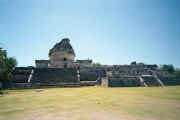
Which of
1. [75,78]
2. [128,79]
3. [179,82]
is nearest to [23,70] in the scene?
[75,78]

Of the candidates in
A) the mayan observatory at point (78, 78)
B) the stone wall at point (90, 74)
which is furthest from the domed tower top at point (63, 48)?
the stone wall at point (90, 74)

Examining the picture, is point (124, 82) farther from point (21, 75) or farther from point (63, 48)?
point (63, 48)

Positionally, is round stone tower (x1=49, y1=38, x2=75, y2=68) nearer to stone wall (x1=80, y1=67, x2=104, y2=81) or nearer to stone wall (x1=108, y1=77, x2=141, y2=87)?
stone wall (x1=80, y1=67, x2=104, y2=81)

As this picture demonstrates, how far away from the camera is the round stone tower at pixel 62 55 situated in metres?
32.6

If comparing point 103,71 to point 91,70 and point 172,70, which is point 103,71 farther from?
point 172,70

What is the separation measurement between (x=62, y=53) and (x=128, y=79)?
934 inches

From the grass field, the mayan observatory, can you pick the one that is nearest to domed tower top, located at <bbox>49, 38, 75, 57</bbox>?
the mayan observatory

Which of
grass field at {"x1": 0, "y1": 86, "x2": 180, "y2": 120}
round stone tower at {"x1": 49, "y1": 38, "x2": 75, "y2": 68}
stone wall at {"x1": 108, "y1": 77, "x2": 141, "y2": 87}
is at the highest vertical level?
round stone tower at {"x1": 49, "y1": 38, "x2": 75, "y2": 68}

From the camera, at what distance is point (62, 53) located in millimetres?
35344

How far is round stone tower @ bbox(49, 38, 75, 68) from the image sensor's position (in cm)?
3260

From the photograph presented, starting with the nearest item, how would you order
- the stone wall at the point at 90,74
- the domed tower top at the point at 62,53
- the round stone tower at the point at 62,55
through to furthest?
the stone wall at the point at 90,74
the round stone tower at the point at 62,55
the domed tower top at the point at 62,53

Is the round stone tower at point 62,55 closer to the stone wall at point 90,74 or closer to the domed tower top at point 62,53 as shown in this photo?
the domed tower top at point 62,53

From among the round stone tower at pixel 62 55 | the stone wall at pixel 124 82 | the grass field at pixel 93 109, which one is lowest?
the stone wall at pixel 124 82

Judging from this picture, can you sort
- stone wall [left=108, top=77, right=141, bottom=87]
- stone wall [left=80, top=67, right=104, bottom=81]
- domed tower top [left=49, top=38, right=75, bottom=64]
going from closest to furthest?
stone wall [left=108, top=77, right=141, bottom=87] < stone wall [left=80, top=67, right=104, bottom=81] < domed tower top [left=49, top=38, right=75, bottom=64]
